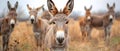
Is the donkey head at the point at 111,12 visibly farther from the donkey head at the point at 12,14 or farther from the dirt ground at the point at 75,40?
the donkey head at the point at 12,14

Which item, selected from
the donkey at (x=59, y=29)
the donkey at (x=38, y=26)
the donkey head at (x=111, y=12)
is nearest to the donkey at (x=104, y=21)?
the donkey head at (x=111, y=12)

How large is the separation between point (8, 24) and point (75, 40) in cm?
87

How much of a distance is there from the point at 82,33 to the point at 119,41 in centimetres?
49

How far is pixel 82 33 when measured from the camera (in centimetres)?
479

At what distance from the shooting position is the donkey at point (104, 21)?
476 centimetres

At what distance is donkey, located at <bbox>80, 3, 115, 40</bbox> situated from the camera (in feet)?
15.6

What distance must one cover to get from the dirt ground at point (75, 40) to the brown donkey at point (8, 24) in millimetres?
58

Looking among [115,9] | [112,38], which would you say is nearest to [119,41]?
[112,38]

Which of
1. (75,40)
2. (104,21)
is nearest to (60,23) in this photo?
(75,40)

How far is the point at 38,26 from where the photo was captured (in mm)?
4754

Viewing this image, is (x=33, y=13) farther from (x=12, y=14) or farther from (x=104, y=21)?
(x=104, y=21)

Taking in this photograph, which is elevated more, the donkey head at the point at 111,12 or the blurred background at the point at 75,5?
the blurred background at the point at 75,5

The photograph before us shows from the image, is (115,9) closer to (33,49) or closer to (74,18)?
(74,18)

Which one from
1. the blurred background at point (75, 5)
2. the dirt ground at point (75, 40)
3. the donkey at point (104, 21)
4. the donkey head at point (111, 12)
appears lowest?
the dirt ground at point (75, 40)
